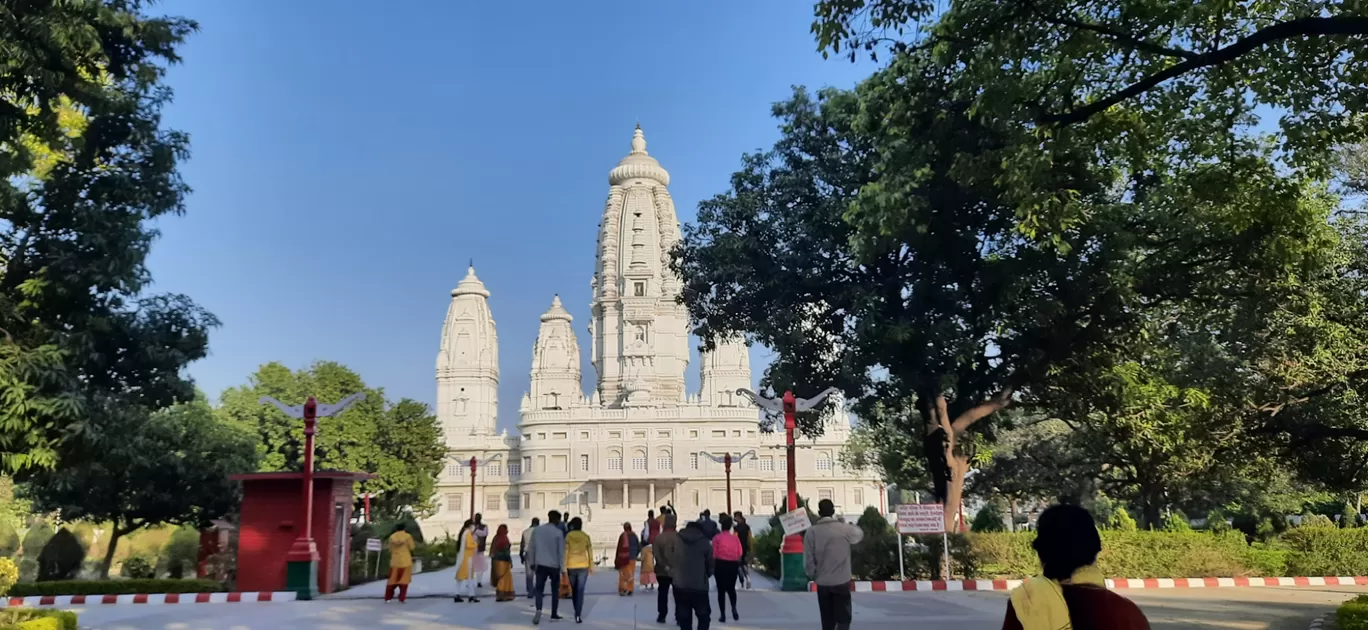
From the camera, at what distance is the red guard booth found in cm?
1819

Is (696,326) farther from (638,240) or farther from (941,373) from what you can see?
(638,240)

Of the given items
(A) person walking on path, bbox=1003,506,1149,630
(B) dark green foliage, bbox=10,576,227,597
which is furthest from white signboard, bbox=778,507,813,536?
(A) person walking on path, bbox=1003,506,1149,630

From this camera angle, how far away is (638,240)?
90.2 m

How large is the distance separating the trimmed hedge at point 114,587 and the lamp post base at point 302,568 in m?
2.97

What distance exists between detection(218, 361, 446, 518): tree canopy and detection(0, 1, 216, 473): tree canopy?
2710 cm

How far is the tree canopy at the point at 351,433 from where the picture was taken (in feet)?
145

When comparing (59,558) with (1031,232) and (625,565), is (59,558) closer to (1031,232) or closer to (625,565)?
(625,565)

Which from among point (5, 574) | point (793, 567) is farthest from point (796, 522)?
point (5, 574)

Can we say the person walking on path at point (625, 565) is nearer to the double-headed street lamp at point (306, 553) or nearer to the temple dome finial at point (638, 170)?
the double-headed street lamp at point (306, 553)

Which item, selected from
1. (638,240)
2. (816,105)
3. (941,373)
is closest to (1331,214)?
(941,373)

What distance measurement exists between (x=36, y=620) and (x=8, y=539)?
104 feet

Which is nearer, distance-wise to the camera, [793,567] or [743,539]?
[793,567]

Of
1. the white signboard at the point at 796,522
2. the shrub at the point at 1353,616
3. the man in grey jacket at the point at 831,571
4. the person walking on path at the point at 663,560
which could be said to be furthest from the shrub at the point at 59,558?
the shrub at the point at 1353,616

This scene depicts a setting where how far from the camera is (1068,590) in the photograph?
3666 mm
